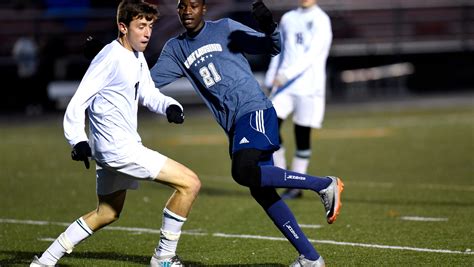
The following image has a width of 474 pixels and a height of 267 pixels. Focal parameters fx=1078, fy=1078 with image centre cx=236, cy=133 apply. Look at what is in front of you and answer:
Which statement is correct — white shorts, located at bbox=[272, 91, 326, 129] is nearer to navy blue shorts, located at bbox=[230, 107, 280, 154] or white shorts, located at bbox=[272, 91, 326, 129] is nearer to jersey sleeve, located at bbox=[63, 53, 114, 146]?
navy blue shorts, located at bbox=[230, 107, 280, 154]

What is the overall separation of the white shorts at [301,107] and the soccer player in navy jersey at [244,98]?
4642 millimetres

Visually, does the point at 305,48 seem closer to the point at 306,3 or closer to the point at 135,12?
the point at 306,3

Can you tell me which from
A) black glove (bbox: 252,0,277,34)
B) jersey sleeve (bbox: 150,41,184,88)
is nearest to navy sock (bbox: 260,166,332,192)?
black glove (bbox: 252,0,277,34)

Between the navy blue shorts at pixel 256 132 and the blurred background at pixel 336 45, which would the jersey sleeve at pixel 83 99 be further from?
the blurred background at pixel 336 45

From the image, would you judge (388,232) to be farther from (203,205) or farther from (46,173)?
(46,173)

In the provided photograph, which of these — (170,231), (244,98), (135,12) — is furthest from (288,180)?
(135,12)

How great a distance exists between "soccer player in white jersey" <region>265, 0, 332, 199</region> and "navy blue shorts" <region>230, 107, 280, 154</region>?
469 cm

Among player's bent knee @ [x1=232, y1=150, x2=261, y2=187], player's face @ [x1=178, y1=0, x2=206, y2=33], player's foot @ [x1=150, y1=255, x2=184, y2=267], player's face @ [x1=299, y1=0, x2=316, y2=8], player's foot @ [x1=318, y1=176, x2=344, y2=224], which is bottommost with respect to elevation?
player's foot @ [x1=150, y1=255, x2=184, y2=267]

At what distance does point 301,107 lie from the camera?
13117 mm

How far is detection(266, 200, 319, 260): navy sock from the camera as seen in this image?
7945 millimetres

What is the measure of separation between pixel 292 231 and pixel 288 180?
1.27 feet

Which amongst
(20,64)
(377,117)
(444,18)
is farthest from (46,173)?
(444,18)

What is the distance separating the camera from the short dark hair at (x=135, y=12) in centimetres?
782

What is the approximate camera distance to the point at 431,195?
12727 millimetres
